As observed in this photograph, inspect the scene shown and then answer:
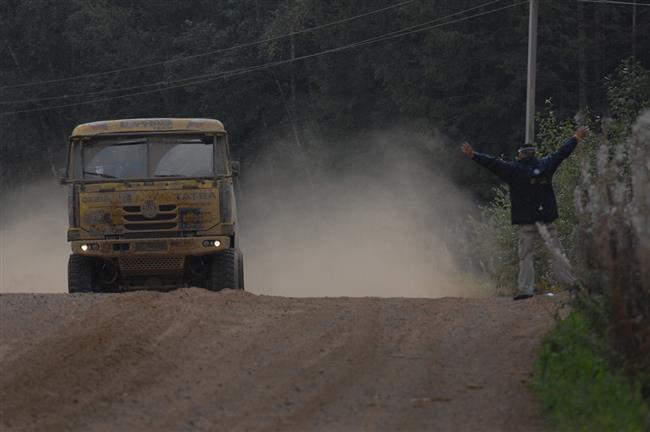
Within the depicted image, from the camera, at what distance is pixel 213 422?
34.3ft

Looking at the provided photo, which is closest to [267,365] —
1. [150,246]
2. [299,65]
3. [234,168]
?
[150,246]

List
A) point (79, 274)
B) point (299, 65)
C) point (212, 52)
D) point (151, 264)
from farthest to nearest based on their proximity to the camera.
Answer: point (212, 52), point (299, 65), point (79, 274), point (151, 264)

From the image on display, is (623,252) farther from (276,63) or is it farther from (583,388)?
(276,63)

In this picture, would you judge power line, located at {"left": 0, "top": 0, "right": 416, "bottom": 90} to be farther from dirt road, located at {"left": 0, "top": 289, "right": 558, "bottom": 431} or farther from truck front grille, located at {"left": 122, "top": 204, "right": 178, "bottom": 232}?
dirt road, located at {"left": 0, "top": 289, "right": 558, "bottom": 431}

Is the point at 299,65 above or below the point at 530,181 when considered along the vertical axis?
above

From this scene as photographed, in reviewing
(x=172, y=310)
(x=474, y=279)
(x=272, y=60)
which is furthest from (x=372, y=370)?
(x=272, y=60)

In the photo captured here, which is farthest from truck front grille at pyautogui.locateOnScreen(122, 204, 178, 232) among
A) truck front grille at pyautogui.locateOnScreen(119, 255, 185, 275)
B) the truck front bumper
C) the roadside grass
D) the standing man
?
the roadside grass

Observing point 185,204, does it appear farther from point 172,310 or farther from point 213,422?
point 213,422

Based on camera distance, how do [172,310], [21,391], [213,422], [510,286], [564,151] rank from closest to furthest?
1. [213,422]
2. [21,391]
3. [172,310]
4. [564,151]
5. [510,286]

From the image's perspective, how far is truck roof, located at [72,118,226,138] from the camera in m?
20.9

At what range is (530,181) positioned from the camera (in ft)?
57.0

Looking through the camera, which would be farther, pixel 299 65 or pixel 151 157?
pixel 299 65

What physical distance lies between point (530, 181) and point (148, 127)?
637cm

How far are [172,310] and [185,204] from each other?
15.3 ft
